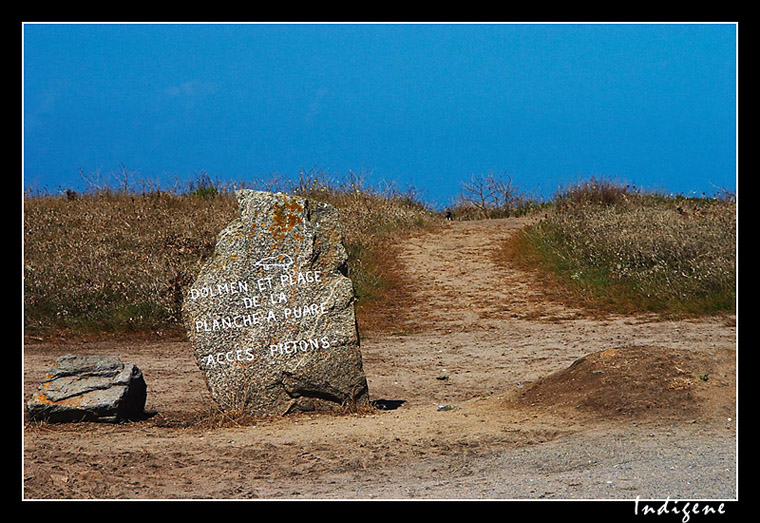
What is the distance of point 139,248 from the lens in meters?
17.4

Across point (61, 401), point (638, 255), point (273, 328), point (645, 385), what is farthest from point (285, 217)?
point (638, 255)

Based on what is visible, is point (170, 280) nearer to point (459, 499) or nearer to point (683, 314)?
point (683, 314)

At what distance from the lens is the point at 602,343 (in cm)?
1194

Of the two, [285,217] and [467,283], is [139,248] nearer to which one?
[467,283]

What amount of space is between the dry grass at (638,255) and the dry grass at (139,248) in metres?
3.36

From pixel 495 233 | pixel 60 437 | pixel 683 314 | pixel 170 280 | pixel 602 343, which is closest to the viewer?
pixel 60 437

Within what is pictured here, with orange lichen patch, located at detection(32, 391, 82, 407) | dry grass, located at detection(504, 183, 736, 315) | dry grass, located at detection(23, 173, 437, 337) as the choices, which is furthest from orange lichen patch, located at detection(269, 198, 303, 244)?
dry grass, located at detection(504, 183, 736, 315)

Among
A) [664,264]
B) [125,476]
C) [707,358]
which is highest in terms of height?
[664,264]

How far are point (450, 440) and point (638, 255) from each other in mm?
10412

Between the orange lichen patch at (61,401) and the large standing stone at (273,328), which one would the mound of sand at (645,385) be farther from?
the orange lichen patch at (61,401)

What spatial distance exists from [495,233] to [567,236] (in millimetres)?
2601

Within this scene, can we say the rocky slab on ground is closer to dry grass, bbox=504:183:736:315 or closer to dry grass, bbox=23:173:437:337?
dry grass, bbox=23:173:437:337

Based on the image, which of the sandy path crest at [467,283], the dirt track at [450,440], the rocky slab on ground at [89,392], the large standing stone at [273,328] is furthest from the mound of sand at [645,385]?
the sandy path crest at [467,283]

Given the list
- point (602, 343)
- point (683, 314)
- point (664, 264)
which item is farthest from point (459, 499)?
point (664, 264)
